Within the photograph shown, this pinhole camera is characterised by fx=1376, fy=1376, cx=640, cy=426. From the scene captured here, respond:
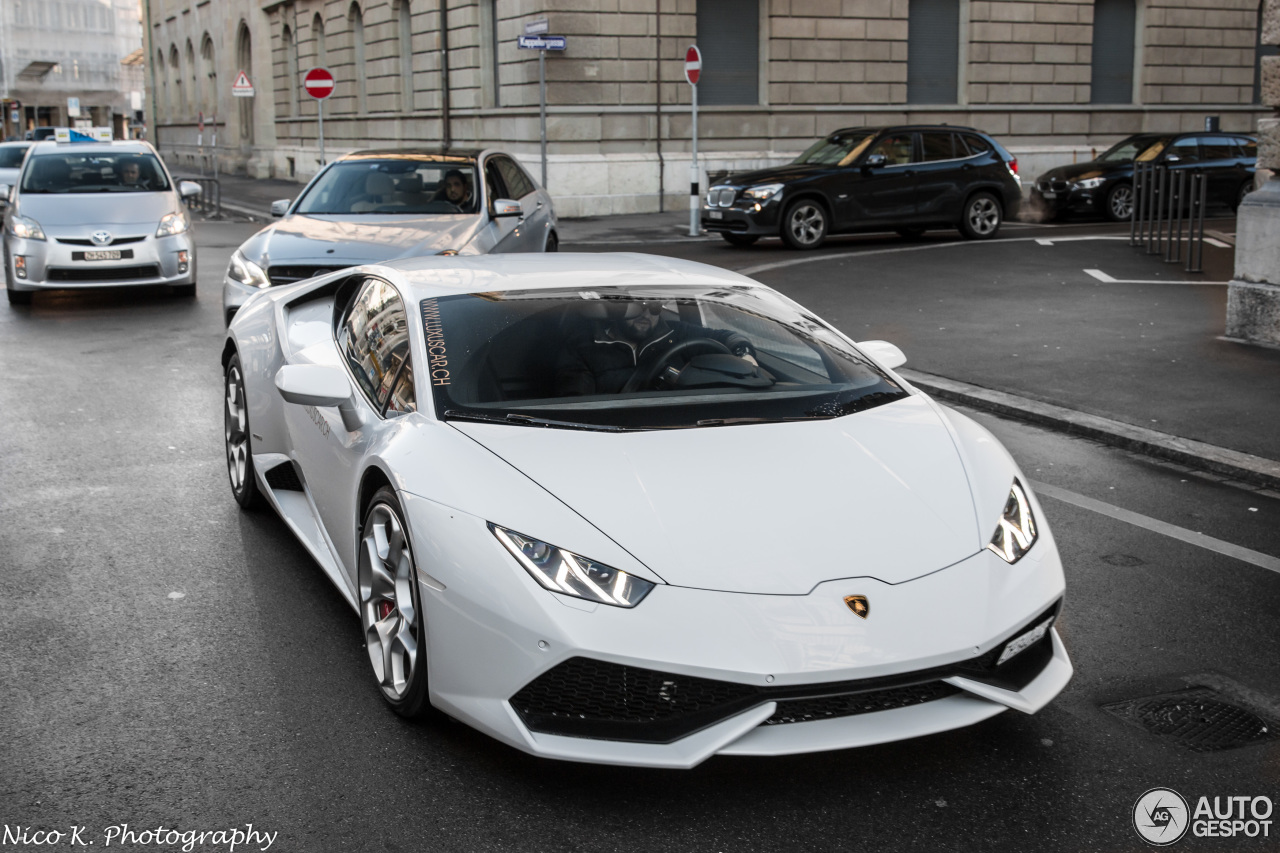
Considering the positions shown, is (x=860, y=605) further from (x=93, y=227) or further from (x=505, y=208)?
(x=93, y=227)

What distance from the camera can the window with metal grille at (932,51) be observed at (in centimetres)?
2891

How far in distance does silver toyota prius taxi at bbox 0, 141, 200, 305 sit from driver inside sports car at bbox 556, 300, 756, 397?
1053 centimetres

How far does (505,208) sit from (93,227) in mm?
4820

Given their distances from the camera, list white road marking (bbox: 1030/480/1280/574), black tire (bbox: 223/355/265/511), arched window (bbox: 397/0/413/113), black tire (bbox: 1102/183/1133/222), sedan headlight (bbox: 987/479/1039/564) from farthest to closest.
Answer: arched window (bbox: 397/0/413/113), black tire (bbox: 1102/183/1133/222), black tire (bbox: 223/355/265/511), white road marking (bbox: 1030/480/1280/574), sedan headlight (bbox: 987/479/1039/564)

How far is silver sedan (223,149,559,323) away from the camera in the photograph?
10.3 m

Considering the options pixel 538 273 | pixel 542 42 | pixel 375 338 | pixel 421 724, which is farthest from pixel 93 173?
pixel 421 724

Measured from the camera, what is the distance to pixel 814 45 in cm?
2794

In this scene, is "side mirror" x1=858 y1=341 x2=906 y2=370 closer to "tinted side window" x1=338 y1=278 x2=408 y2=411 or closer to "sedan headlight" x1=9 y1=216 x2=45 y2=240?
"tinted side window" x1=338 y1=278 x2=408 y2=411

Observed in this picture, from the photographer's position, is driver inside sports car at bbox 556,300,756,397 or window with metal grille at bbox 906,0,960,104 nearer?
driver inside sports car at bbox 556,300,756,397

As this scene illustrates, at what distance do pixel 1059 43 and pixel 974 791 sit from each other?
29.2 m

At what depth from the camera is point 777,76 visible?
91.2 ft

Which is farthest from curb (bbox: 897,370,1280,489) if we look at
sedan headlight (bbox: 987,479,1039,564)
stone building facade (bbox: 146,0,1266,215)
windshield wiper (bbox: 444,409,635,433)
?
stone building facade (bbox: 146,0,1266,215)

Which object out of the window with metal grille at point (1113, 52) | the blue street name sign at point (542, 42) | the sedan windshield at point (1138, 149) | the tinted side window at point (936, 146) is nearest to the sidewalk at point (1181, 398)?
the tinted side window at point (936, 146)

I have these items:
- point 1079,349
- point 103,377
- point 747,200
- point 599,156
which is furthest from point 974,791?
point 599,156
